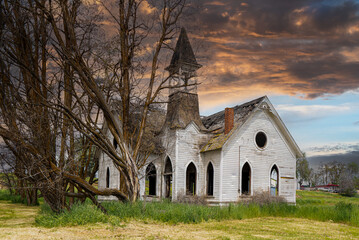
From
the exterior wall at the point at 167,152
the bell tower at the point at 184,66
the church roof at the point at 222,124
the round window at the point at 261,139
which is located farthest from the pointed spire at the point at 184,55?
the round window at the point at 261,139

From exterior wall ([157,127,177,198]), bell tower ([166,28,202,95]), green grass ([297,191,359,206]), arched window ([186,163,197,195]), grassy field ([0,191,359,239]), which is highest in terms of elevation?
bell tower ([166,28,202,95])

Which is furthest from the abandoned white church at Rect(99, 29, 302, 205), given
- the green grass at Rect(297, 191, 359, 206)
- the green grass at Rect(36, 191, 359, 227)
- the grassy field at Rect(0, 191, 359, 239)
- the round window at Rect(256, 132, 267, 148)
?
the green grass at Rect(297, 191, 359, 206)

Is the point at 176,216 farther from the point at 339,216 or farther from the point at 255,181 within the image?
the point at 255,181

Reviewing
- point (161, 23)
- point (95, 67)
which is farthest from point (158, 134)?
point (161, 23)

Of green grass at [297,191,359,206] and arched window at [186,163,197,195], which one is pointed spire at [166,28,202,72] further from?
green grass at [297,191,359,206]

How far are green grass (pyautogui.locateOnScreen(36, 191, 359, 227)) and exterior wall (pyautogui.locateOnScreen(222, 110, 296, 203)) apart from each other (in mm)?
3907

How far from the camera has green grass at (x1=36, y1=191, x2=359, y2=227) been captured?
12750 mm

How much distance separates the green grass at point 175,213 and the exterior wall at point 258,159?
3.91 metres

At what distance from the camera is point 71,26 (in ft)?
47.3

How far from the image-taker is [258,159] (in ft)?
78.5

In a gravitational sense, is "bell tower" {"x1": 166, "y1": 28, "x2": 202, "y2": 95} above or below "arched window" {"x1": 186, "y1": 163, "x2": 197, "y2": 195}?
above

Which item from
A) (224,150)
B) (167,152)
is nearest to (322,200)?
(224,150)

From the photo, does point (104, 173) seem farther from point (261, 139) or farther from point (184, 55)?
point (261, 139)

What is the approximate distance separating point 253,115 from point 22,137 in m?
15.5
